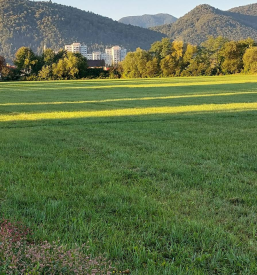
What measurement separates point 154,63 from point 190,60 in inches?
404

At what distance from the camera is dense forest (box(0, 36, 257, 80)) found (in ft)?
285

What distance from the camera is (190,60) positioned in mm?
90375

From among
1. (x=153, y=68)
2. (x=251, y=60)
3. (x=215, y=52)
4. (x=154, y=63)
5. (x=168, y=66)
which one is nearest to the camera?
(x=251, y=60)

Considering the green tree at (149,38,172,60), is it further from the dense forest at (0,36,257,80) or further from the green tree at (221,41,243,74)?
the green tree at (221,41,243,74)

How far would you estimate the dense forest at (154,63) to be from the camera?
8700 cm

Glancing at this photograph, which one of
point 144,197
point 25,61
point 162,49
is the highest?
point 162,49

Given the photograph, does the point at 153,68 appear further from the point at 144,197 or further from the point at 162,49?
the point at 144,197

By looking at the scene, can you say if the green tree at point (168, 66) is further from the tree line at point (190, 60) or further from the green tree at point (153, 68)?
the green tree at point (153, 68)

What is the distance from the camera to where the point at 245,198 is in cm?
438

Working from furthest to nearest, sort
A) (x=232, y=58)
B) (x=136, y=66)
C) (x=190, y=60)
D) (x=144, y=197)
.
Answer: (x=136, y=66) → (x=190, y=60) → (x=232, y=58) → (x=144, y=197)

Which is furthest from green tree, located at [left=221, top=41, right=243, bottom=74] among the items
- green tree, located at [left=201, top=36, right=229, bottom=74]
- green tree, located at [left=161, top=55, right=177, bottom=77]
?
green tree, located at [left=161, top=55, right=177, bottom=77]

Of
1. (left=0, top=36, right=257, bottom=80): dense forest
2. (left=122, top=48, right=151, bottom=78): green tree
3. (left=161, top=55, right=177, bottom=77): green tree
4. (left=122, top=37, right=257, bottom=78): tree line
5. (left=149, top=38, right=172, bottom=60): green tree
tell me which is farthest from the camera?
(left=149, top=38, right=172, bottom=60): green tree

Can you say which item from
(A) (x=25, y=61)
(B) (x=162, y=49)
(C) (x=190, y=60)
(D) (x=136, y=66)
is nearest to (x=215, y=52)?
(C) (x=190, y=60)

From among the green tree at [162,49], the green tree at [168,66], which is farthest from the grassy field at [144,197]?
the green tree at [162,49]
